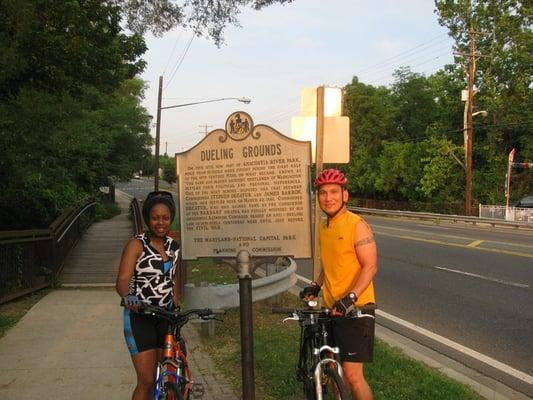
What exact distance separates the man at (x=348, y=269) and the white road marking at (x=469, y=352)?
2.69m

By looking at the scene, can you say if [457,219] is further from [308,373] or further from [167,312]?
[167,312]

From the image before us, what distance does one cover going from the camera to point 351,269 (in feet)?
12.7

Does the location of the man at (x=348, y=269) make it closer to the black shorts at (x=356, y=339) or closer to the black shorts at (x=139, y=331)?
the black shorts at (x=356, y=339)

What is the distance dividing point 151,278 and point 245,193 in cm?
95

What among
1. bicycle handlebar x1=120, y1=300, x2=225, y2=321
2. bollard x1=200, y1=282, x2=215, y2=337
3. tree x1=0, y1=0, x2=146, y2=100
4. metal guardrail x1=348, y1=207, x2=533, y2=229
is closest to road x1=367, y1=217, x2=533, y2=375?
bollard x1=200, y1=282, x2=215, y2=337

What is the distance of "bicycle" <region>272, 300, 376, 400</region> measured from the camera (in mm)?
3707

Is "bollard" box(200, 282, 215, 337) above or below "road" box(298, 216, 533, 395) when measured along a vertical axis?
above

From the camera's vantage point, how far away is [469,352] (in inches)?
265

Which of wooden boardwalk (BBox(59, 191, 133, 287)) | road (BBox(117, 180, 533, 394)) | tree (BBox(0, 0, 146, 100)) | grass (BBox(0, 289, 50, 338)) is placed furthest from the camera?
wooden boardwalk (BBox(59, 191, 133, 287))

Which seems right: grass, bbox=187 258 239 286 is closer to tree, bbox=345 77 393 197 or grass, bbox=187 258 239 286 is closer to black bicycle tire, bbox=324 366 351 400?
black bicycle tire, bbox=324 366 351 400

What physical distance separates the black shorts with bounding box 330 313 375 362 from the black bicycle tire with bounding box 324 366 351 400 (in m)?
0.13

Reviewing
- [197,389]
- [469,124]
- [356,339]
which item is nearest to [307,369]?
[356,339]

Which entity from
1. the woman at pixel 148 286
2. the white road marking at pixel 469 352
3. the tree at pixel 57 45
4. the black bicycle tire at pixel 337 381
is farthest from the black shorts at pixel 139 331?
the tree at pixel 57 45

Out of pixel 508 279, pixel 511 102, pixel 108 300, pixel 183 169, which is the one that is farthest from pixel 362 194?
pixel 183 169
